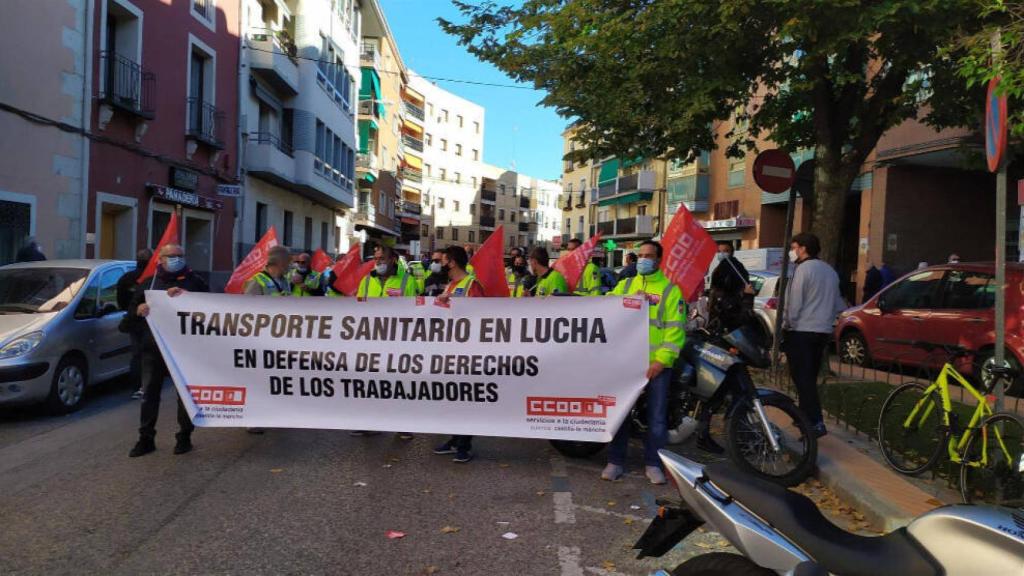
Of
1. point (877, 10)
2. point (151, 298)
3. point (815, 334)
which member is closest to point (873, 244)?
point (877, 10)

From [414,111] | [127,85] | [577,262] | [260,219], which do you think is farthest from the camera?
[414,111]

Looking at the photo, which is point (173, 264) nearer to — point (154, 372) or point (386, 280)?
point (154, 372)

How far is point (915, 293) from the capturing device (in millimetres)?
10539

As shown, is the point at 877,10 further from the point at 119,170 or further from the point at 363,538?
the point at 119,170

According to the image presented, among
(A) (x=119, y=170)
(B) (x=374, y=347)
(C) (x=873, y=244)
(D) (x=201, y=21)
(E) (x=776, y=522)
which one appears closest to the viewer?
(E) (x=776, y=522)

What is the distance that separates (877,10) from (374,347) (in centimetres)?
591

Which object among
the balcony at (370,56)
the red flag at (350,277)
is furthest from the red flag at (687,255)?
the balcony at (370,56)

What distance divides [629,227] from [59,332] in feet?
155

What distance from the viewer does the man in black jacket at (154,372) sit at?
591 centimetres

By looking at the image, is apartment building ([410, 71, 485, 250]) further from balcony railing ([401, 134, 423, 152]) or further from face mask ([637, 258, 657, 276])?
face mask ([637, 258, 657, 276])

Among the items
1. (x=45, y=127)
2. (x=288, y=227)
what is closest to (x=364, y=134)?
(x=288, y=227)

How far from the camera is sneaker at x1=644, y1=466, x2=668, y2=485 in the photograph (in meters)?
5.40

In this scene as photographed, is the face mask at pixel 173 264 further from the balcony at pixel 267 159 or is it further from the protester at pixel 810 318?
the balcony at pixel 267 159

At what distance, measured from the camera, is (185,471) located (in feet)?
18.0
